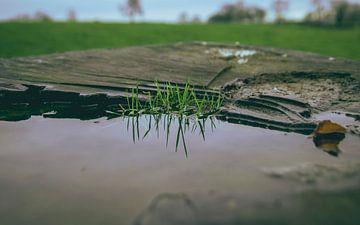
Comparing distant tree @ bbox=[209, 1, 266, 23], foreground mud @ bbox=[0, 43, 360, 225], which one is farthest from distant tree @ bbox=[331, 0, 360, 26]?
foreground mud @ bbox=[0, 43, 360, 225]

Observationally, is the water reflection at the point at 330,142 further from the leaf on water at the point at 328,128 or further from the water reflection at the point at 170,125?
the water reflection at the point at 170,125

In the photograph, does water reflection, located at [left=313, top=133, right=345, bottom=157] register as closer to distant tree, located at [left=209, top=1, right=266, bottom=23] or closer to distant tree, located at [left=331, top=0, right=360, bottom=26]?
distant tree, located at [left=331, top=0, right=360, bottom=26]

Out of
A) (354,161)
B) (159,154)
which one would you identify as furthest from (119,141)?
(354,161)

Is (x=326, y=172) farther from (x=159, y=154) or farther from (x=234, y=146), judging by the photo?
(x=159, y=154)

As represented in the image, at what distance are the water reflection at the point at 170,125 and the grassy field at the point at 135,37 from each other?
10740 mm

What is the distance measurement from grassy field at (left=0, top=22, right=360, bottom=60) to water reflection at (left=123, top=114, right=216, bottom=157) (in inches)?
423

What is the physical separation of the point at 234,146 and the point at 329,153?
1.55ft

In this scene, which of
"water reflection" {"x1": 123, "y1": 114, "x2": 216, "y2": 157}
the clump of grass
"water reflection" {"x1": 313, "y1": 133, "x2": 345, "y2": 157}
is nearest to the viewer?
"water reflection" {"x1": 313, "y1": 133, "x2": 345, "y2": 157}

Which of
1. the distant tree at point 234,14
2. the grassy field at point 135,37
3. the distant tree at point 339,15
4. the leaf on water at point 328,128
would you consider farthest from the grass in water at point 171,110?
the distant tree at point 234,14

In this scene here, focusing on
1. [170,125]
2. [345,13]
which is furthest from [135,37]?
[345,13]

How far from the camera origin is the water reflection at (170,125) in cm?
211

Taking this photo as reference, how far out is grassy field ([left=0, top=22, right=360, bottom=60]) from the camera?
525 inches

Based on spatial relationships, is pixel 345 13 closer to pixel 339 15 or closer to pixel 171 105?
pixel 339 15

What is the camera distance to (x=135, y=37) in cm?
1652
